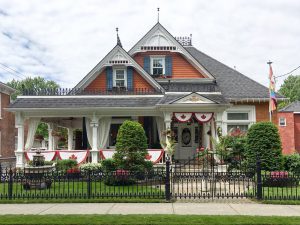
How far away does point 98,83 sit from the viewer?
78.1 ft

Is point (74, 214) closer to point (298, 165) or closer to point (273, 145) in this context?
point (273, 145)

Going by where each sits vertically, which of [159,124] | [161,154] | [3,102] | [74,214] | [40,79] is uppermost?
[40,79]

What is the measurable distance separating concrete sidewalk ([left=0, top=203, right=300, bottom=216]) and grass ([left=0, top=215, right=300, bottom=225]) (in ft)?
2.54

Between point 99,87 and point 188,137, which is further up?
point 99,87

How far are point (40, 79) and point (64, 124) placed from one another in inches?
2158

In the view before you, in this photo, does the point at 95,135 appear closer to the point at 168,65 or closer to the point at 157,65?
the point at 157,65

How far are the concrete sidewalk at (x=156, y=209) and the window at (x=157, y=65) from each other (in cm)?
1516

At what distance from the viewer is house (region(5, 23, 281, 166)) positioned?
19.6m

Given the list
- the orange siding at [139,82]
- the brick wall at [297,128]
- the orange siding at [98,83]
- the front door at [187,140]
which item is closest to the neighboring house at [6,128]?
the orange siding at [98,83]

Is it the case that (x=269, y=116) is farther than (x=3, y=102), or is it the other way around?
(x=3, y=102)

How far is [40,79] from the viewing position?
7706 cm

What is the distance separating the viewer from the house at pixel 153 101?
64.2ft

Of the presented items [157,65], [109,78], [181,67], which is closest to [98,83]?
[109,78]

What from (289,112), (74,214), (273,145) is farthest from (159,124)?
(289,112)
